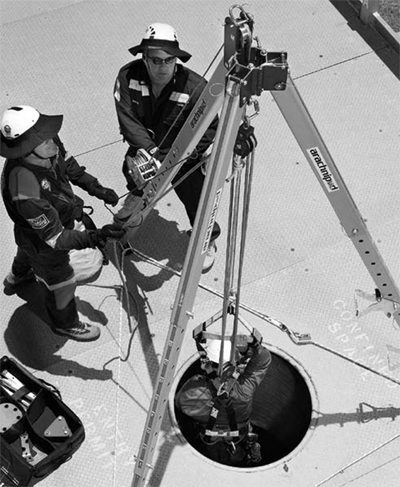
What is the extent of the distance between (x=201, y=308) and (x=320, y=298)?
77 centimetres

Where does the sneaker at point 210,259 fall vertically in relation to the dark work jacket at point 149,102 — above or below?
below

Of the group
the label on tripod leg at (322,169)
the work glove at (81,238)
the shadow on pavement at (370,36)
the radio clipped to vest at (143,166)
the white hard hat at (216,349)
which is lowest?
the white hard hat at (216,349)

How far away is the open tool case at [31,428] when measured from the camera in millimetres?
5066

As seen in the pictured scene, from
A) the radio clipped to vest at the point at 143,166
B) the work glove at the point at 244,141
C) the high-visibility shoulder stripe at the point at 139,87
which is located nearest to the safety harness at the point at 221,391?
the radio clipped to vest at the point at 143,166

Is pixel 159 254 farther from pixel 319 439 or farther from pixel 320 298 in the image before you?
pixel 319 439

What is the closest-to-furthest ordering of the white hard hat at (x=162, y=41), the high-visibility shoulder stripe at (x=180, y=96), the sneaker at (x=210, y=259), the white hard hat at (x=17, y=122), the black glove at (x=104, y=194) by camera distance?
the white hard hat at (x=17, y=122) → the white hard hat at (x=162, y=41) → the high-visibility shoulder stripe at (x=180, y=96) → the black glove at (x=104, y=194) → the sneaker at (x=210, y=259)

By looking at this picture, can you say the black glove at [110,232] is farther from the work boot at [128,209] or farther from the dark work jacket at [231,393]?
the dark work jacket at [231,393]

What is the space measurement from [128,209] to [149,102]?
67 centimetres

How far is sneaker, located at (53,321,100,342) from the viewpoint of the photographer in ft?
18.9

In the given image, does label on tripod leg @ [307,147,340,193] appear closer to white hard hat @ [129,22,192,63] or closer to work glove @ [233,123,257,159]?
work glove @ [233,123,257,159]

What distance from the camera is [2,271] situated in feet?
20.3

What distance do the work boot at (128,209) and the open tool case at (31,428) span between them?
105 centimetres

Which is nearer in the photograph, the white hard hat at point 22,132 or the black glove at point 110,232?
the white hard hat at point 22,132

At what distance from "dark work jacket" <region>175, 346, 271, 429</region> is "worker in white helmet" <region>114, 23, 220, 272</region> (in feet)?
3.95
